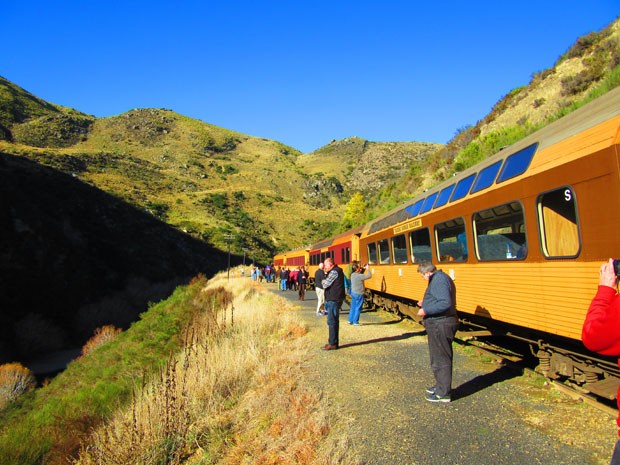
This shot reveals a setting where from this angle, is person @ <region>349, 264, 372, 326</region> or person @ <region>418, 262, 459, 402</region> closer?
person @ <region>418, 262, 459, 402</region>

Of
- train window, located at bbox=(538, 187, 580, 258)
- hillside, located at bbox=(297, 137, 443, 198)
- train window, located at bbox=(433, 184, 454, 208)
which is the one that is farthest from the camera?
hillside, located at bbox=(297, 137, 443, 198)

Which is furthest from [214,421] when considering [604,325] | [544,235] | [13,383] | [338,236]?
[13,383]

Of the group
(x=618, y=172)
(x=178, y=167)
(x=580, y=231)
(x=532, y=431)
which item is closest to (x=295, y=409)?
(x=532, y=431)

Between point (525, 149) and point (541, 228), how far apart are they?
147 cm

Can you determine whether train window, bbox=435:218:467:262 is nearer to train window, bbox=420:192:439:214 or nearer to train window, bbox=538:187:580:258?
train window, bbox=420:192:439:214

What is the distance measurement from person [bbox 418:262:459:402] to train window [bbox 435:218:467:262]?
2701 mm

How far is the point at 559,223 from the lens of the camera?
5094 mm

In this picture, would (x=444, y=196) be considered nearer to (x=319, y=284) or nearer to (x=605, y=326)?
(x=319, y=284)

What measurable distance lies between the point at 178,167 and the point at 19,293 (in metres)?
71.5

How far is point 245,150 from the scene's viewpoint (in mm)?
131250

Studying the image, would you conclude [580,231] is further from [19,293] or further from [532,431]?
[19,293]

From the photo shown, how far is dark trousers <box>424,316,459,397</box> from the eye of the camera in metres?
5.12

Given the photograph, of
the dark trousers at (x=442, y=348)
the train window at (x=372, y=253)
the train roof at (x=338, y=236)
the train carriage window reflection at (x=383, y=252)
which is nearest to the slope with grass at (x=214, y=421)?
the dark trousers at (x=442, y=348)

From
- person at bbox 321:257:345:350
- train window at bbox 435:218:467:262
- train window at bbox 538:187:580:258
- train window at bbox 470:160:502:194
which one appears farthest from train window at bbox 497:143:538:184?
person at bbox 321:257:345:350
